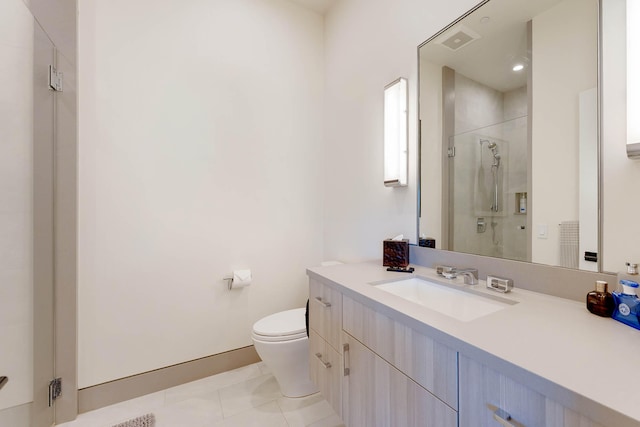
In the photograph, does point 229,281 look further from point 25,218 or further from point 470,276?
point 470,276

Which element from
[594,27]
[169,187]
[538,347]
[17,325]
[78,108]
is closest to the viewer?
[538,347]

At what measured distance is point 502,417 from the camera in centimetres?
57

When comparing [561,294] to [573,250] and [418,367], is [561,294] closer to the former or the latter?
[573,250]

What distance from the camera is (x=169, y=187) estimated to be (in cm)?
182

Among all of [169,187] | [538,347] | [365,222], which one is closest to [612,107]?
[538,347]

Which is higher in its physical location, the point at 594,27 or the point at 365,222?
the point at 594,27

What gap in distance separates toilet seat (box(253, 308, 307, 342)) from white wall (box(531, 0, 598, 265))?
125 cm

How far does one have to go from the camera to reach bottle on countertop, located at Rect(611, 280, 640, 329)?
2.27 ft

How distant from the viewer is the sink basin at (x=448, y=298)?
3.26 ft

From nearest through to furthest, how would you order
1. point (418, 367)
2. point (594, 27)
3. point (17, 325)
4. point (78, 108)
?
point (418, 367) < point (594, 27) < point (17, 325) < point (78, 108)

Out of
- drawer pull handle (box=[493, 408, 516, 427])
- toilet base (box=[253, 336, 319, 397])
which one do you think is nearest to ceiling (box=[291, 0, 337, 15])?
toilet base (box=[253, 336, 319, 397])

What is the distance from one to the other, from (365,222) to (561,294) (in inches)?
44.6

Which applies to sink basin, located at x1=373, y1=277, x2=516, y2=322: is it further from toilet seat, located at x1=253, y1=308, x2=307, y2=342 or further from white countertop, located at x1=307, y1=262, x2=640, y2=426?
toilet seat, located at x1=253, y1=308, x2=307, y2=342

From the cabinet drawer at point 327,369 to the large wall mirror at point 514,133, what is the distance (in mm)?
759
